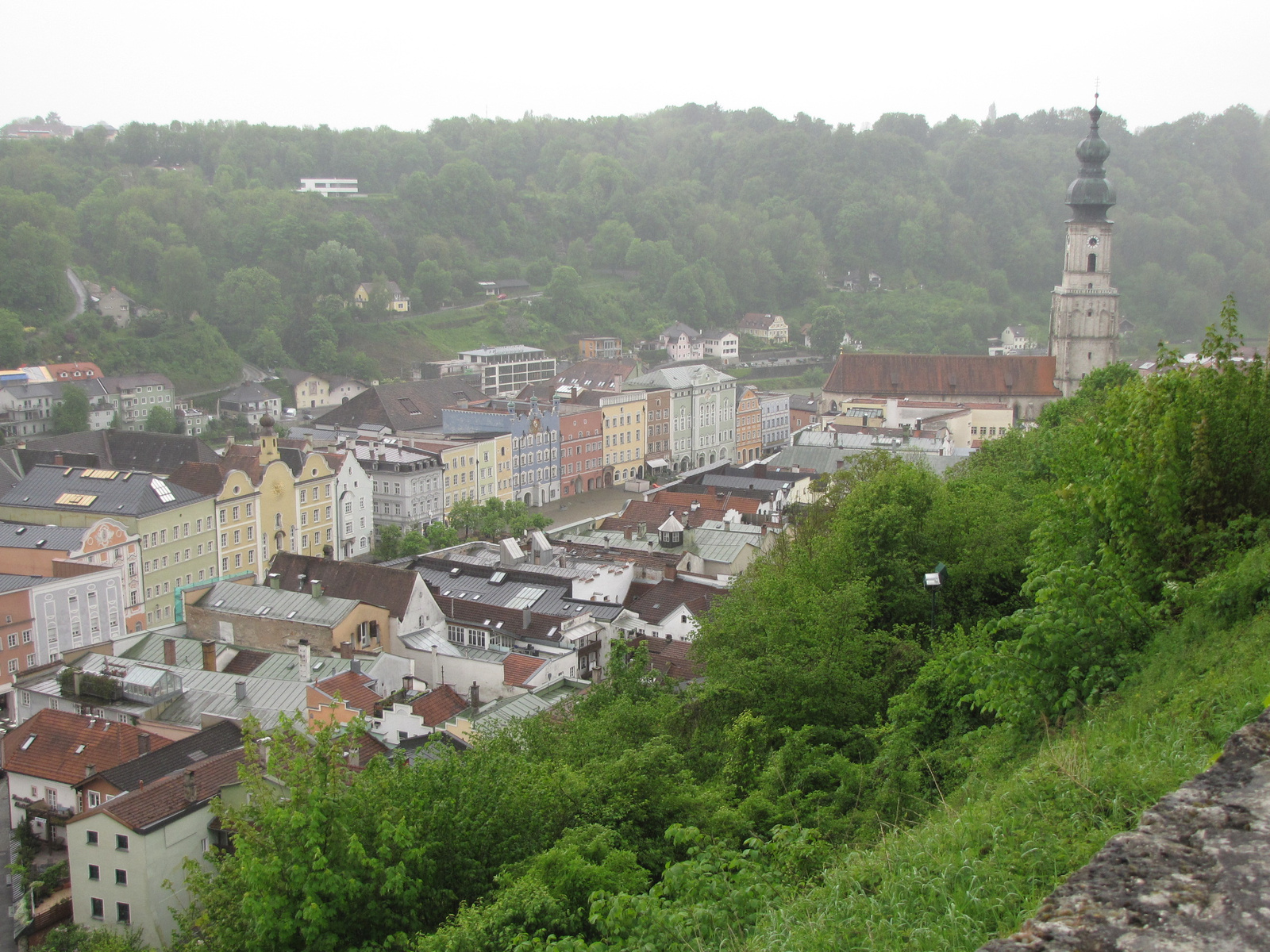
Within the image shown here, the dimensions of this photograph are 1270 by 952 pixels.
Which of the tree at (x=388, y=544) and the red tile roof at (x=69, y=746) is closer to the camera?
the red tile roof at (x=69, y=746)

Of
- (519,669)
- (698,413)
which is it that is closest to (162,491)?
(519,669)

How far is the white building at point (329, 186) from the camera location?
113 meters

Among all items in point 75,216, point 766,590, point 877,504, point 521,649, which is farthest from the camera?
point 75,216

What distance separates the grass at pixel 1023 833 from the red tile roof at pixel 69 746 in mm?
16453

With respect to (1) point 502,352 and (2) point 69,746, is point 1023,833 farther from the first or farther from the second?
(1) point 502,352

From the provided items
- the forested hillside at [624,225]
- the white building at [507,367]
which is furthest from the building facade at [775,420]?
the forested hillside at [624,225]

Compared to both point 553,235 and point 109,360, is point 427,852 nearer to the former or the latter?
point 109,360

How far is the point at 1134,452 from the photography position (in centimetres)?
1027

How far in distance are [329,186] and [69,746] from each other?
99739 millimetres

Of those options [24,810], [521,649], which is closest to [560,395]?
[521,649]

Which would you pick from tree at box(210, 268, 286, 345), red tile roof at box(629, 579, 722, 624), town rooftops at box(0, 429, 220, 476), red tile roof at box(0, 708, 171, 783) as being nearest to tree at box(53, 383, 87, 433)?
town rooftops at box(0, 429, 220, 476)

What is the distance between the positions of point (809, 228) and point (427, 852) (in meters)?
119

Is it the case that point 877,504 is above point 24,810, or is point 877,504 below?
above

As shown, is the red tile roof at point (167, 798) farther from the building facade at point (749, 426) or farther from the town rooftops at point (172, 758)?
the building facade at point (749, 426)
